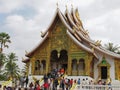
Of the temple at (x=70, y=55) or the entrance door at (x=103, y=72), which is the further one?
the entrance door at (x=103, y=72)

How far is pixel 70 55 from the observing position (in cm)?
2800

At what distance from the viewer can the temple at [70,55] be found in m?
27.6

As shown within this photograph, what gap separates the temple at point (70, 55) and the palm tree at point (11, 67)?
60.2 feet

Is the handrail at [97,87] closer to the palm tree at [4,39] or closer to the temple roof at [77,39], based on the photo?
the temple roof at [77,39]

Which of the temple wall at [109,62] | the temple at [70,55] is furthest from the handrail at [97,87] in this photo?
the temple wall at [109,62]

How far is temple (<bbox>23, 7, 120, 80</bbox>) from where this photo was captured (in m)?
27.6

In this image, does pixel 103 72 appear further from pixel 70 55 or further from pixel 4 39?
pixel 4 39

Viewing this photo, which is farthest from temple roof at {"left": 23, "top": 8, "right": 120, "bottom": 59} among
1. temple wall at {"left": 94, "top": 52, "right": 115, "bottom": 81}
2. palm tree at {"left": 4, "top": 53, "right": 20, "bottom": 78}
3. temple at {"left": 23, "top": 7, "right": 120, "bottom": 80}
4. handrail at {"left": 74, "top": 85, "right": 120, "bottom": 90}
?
palm tree at {"left": 4, "top": 53, "right": 20, "bottom": 78}

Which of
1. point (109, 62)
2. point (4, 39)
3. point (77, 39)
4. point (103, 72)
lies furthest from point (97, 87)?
point (4, 39)

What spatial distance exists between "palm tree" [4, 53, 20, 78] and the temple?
18360 mm

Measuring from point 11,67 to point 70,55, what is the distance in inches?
904

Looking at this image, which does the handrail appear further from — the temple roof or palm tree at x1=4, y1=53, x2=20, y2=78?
palm tree at x1=4, y1=53, x2=20, y2=78

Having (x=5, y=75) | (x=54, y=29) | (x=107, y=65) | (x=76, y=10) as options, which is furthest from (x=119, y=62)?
(x=5, y=75)

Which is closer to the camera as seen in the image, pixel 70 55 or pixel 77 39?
pixel 70 55
